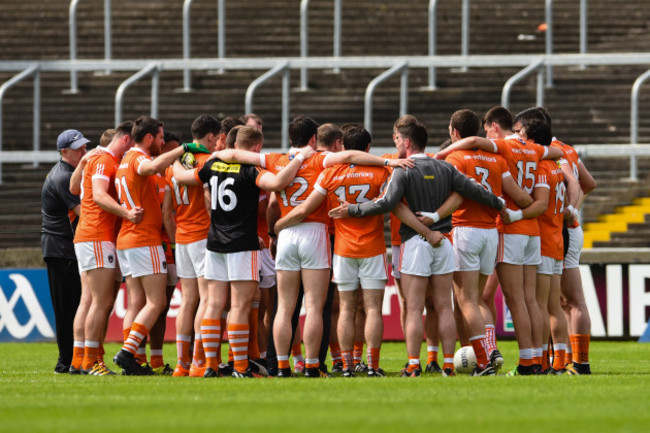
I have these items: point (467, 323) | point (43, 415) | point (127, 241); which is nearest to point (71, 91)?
point (127, 241)

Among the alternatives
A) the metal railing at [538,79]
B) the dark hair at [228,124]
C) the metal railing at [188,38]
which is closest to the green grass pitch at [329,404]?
the dark hair at [228,124]

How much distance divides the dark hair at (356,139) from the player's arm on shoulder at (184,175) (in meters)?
1.43

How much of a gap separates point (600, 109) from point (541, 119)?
11.4 m

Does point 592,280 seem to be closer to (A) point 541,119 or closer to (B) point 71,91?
(A) point 541,119

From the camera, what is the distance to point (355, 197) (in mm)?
11383

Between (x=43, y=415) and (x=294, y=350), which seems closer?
(x=43, y=415)

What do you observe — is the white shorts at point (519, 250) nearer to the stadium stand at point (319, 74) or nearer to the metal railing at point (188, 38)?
the stadium stand at point (319, 74)

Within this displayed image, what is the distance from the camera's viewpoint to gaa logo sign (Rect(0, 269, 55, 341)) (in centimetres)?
1861

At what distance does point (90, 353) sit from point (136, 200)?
1606mm

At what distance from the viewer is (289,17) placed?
87.4 feet

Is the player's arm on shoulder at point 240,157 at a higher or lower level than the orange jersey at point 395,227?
higher

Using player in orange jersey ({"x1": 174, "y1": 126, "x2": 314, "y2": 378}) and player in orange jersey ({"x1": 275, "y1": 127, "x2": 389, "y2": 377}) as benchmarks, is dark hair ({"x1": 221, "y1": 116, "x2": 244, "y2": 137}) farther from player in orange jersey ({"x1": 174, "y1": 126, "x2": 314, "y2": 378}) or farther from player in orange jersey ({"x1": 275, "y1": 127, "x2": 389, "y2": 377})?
player in orange jersey ({"x1": 275, "y1": 127, "x2": 389, "y2": 377})

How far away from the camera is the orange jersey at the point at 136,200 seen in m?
12.1

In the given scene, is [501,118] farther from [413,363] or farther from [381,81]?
[381,81]
